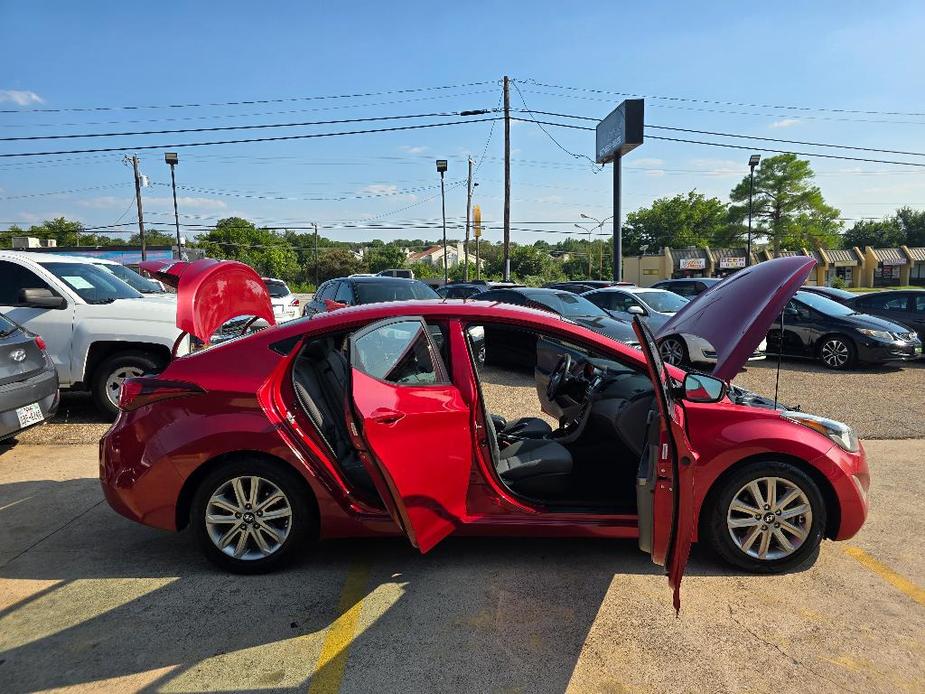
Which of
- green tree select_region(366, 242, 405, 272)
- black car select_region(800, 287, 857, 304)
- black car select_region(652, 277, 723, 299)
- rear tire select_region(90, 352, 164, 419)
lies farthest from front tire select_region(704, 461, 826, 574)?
green tree select_region(366, 242, 405, 272)

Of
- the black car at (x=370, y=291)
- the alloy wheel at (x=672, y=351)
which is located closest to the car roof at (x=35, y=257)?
the black car at (x=370, y=291)

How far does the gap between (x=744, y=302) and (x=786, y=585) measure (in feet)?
5.17

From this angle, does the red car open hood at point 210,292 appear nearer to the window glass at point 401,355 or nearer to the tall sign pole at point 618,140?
the window glass at point 401,355

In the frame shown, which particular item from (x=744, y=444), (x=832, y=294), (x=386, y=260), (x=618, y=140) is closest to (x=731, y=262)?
(x=386, y=260)

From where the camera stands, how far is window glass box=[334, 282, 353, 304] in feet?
32.7

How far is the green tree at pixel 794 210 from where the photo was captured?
218 feet

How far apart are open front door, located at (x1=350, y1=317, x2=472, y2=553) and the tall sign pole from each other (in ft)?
62.1

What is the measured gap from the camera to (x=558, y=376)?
4.66 meters

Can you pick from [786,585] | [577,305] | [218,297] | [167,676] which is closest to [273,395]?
[167,676]

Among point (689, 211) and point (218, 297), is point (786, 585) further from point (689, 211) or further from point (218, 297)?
point (689, 211)

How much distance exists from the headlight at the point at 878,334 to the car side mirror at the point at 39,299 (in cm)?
1170

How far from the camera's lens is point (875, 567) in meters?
3.37

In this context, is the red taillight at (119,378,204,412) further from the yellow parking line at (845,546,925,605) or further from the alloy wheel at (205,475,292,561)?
the yellow parking line at (845,546,925,605)

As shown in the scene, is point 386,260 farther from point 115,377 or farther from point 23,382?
point 23,382
